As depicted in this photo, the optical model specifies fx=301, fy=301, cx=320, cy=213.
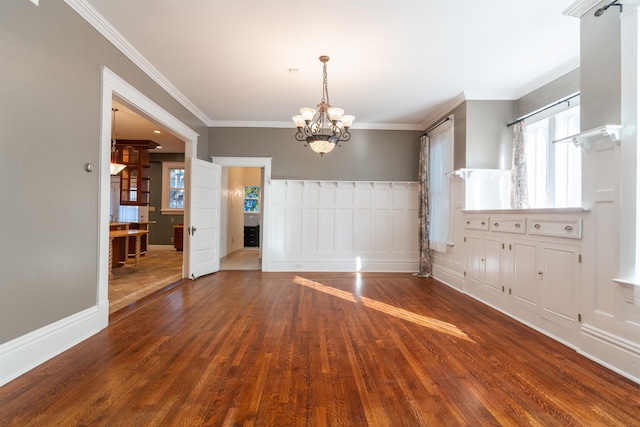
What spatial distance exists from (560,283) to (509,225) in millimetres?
904

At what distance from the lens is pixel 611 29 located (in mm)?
2406

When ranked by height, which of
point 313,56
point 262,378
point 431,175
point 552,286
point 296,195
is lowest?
point 262,378

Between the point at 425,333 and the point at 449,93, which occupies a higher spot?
the point at 449,93

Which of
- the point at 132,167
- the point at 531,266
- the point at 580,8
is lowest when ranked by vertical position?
the point at 531,266

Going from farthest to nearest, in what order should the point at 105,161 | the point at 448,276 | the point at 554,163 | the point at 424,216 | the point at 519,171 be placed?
the point at 424,216 < the point at 448,276 < the point at 519,171 < the point at 554,163 < the point at 105,161

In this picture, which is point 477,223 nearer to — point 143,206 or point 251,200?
point 143,206

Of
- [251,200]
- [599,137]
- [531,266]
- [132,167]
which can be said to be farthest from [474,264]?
[251,200]

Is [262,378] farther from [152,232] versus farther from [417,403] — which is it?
[152,232]

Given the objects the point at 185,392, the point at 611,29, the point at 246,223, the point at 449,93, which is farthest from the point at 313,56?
the point at 246,223

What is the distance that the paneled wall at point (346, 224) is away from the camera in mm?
6242

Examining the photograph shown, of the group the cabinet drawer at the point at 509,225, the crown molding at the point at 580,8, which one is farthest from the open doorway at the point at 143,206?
the cabinet drawer at the point at 509,225

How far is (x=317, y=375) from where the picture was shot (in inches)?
85.0

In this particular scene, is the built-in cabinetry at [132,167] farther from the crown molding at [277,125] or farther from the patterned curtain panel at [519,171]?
the patterned curtain panel at [519,171]

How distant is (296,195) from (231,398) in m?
4.66
